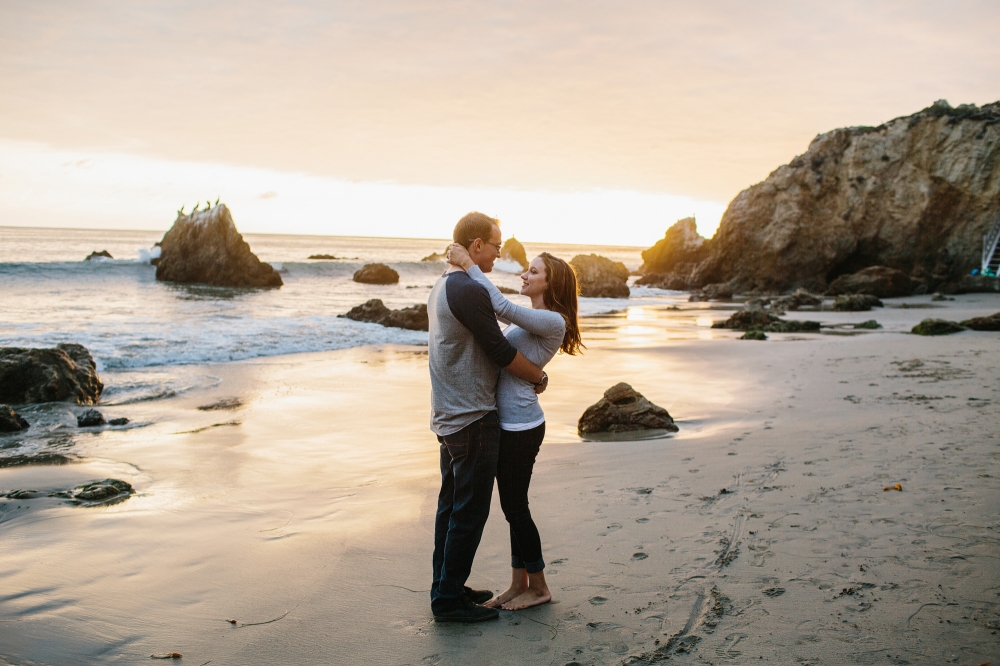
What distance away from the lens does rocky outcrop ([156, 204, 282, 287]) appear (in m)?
33.8

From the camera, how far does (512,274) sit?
178ft

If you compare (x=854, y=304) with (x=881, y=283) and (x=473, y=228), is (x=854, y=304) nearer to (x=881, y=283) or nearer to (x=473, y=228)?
(x=881, y=283)

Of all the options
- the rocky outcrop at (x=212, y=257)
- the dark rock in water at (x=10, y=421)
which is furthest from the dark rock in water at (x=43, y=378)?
the rocky outcrop at (x=212, y=257)

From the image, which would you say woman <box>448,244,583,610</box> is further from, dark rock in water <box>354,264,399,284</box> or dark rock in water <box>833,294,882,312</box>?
dark rock in water <box>354,264,399,284</box>

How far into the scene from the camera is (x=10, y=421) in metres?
7.43

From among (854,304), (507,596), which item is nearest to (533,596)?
(507,596)

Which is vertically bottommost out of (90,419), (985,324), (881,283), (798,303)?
(90,419)

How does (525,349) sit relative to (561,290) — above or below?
below

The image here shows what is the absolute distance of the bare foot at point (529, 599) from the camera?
11.1 feet

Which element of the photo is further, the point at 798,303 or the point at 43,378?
the point at 798,303

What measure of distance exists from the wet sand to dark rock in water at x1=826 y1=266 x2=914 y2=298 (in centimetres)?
2264

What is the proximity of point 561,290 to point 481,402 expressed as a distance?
72 cm

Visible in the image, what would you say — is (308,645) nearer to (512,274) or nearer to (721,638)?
(721,638)

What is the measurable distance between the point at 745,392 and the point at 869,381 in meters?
1.54
